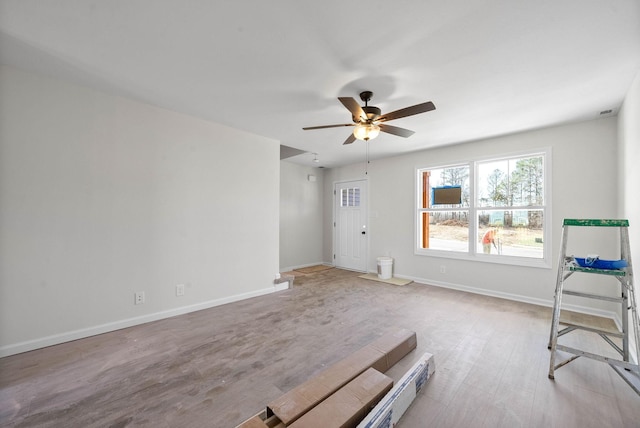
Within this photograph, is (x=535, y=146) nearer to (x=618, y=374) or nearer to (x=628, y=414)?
(x=618, y=374)

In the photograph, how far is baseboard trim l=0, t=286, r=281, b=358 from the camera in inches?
92.2

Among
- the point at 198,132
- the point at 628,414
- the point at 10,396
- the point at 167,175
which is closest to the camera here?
the point at 628,414

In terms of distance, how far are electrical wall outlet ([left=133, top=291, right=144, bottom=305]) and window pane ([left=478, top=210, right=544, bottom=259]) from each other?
501 centimetres

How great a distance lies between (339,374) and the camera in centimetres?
181

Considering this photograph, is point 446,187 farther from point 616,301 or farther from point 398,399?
point 398,399

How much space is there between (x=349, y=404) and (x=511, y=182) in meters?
4.21

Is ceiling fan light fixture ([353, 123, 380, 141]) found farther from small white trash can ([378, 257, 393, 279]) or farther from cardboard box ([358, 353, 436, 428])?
small white trash can ([378, 257, 393, 279])

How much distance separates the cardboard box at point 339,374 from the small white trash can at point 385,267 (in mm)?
2719

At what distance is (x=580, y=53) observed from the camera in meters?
2.07

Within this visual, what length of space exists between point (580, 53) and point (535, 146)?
207 centimetres

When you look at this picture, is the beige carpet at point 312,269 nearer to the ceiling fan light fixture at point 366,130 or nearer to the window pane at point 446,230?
the window pane at point 446,230

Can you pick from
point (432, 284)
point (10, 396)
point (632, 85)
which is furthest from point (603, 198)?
point (10, 396)

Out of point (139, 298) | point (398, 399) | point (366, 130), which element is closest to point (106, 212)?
point (139, 298)

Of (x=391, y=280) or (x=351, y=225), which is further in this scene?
(x=351, y=225)
